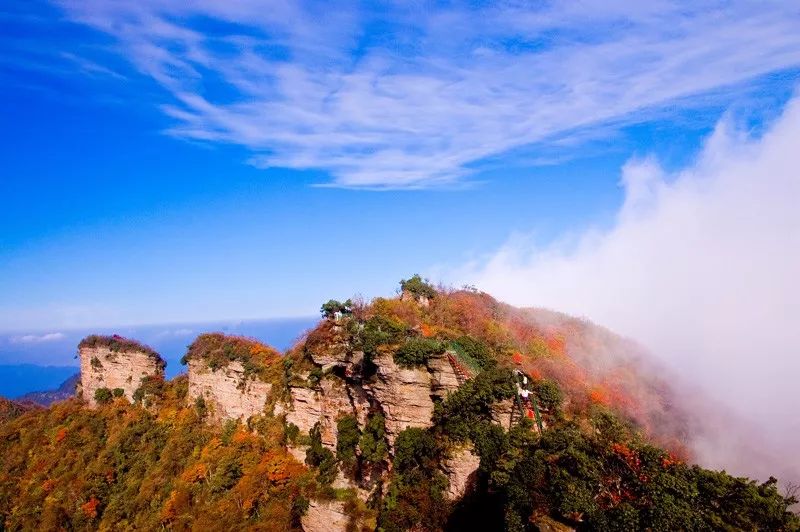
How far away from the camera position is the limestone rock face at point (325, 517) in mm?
25000

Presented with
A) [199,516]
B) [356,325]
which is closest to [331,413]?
[356,325]

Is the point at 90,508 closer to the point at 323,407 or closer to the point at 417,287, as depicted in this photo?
the point at 323,407

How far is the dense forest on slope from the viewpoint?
15891 millimetres

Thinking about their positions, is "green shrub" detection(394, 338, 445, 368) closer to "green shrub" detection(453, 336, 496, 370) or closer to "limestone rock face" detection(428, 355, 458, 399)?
"limestone rock face" detection(428, 355, 458, 399)

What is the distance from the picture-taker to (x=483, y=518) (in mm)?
19906

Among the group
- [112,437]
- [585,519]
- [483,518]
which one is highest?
[585,519]

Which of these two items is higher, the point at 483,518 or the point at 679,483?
the point at 679,483

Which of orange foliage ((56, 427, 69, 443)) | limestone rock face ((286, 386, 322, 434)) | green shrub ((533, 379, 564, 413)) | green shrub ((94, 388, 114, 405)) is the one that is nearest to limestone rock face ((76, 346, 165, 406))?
green shrub ((94, 388, 114, 405))

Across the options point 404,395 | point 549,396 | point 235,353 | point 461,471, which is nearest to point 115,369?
point 235,353

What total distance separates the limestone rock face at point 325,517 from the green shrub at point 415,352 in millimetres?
9629

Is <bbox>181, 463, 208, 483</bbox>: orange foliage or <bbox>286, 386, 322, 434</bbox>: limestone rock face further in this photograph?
<bbox>181, 463, 208, 483</bbox>: orange foliage

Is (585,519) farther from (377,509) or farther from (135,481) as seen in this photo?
(135,481)

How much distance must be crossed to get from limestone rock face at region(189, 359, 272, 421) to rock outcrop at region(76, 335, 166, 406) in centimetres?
875

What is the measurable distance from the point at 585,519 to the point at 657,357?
2886cm
